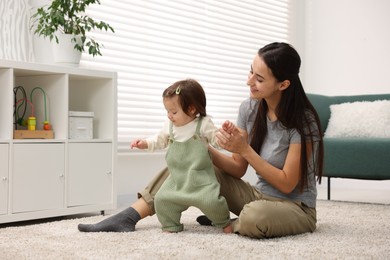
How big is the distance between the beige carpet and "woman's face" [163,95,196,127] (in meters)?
0.41

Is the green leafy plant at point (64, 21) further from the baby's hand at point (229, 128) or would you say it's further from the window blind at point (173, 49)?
the baby's hand at point (229, 128)

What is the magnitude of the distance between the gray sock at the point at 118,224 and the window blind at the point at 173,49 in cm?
141

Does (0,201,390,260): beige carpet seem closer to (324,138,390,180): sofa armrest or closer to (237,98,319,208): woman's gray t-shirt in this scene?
(237,98,319,208): woman's gray t-shirt

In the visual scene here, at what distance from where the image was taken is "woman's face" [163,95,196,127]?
82.1 inches

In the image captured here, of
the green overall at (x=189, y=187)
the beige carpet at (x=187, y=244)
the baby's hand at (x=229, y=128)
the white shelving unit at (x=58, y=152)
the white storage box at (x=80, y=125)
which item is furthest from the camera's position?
the white storage box at (x=80, y=125)

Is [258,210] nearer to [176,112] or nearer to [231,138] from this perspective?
[231,138]

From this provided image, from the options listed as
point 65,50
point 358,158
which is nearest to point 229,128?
point 65,50

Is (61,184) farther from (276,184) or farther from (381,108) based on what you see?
(381,108)

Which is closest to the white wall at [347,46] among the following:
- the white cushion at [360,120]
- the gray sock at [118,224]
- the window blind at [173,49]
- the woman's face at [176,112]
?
the window blind at [173,49]

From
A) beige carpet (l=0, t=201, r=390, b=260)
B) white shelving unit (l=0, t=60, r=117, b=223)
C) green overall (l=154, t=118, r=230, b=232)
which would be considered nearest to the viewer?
beige carpet (l=0, t=201, r=390, b=260)

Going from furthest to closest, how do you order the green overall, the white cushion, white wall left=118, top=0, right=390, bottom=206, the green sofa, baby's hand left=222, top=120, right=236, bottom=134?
white wall left=118, top=0, right=390, bottom=206
the white cushion
the green sofa
the green overall
baby's hand left=222, top=120, right=236, bottom=134

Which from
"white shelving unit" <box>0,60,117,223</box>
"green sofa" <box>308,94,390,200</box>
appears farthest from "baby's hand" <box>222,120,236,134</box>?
"green sofa" <box>308,94,390,200</box>

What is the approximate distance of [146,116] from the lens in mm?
3756

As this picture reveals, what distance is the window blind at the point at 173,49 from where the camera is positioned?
3.58 m
